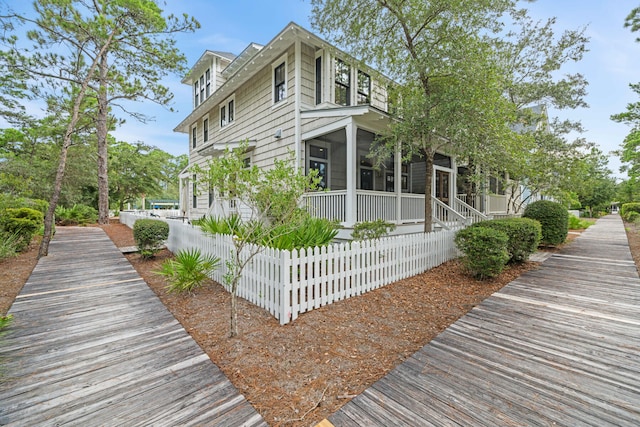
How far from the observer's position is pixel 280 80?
31.9 feet

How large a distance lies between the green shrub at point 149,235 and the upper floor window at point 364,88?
7799 mm

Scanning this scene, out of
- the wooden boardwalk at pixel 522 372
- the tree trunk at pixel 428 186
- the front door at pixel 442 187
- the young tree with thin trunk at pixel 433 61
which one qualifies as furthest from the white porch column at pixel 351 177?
the front door at pixel 442 187

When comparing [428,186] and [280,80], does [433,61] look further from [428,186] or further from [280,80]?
[280,80]

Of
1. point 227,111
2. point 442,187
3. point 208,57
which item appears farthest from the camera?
point 208,57

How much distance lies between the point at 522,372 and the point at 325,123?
7.18 meters

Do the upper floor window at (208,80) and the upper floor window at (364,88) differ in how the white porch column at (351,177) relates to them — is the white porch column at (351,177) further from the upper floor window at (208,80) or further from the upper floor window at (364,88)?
the upper floor window at (208,80)

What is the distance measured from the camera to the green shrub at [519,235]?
662 centimetres

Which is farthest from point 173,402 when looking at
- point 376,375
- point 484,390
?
point 484,390

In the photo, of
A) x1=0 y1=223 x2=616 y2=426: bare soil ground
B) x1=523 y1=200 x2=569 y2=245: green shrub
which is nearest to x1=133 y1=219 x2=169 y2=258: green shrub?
x1=0 y1=223 x2=616 y2=426: bare soil ground

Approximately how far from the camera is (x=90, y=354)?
2.99m

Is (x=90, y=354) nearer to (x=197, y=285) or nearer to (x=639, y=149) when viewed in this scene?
(x=197, y=285)

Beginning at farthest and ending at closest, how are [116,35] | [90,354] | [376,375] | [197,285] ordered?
[116,35] → [197,285] → [90,354] → [376,375]

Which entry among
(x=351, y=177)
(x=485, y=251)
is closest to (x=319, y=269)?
(x=351, y=177)

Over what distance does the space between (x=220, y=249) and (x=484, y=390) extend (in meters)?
4.90
